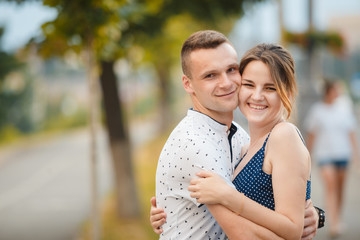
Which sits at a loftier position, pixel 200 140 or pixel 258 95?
pixel 258 95

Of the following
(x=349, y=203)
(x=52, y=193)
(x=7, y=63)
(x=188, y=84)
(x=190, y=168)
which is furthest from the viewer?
(x=7, y=63)

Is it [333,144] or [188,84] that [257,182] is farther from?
[333,144]

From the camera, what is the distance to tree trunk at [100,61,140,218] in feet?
30.8

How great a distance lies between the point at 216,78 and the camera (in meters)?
2.72

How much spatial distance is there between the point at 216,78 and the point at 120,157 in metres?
7.00

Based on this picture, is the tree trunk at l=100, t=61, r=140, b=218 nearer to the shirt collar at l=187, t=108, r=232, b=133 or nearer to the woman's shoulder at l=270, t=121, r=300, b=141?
the shirt collar at l=187, t=108, r=232, b=133

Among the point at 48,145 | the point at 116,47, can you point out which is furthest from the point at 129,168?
the point at 48,145

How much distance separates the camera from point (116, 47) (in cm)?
739

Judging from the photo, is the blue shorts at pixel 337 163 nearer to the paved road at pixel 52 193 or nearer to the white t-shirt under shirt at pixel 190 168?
the paved road at pixel 52 193

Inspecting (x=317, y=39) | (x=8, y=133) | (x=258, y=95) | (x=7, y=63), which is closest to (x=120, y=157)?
(x=317, y=39)

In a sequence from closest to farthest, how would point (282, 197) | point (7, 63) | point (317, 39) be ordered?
point (282, 197)
point (317, 39)
point (7, 63)

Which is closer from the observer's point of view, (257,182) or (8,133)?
(257,182)

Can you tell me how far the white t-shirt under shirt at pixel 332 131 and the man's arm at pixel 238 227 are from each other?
497cm

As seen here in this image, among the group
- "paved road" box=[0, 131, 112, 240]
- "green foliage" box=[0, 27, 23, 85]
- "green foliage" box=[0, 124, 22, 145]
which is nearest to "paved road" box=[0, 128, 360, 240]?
"paved road" box=[0, 131, 112, 240]
